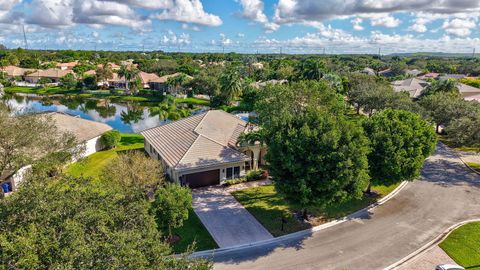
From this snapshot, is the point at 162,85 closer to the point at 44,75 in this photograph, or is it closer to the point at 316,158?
the point at 44,75

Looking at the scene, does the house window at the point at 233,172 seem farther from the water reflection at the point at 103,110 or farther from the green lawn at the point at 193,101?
the green lawn at the point at 193,101

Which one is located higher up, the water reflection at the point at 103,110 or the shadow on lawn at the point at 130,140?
the shadow on lawn at the point at 130,140

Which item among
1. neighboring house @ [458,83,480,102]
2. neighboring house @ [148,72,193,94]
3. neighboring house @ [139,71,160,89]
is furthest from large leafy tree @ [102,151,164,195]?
neighboring house @ [139,71,160,89]

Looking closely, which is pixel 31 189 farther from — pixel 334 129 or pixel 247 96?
pixel 247 96

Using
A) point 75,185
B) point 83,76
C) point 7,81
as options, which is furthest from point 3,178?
point 7,81

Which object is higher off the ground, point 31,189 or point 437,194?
→ point 31,189

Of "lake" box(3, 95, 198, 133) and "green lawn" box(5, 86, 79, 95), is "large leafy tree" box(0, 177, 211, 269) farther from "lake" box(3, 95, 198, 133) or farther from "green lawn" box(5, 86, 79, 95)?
"green lawn" box(5, 86, 79, 95)

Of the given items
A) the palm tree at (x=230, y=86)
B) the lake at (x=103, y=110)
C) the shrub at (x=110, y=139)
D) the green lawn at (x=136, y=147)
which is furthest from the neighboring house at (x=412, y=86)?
the shrub at (x=110, y=139)
